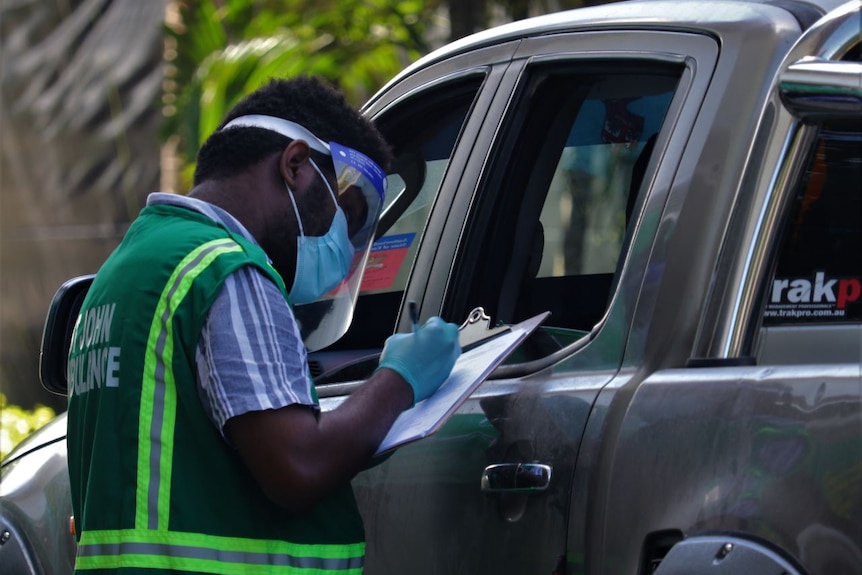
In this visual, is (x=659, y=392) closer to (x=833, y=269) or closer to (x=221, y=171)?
(x=833, y=269)

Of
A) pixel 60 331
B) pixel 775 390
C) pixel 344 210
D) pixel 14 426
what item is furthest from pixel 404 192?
pixel 14 426

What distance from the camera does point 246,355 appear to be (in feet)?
6.93

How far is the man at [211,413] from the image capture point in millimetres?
2111

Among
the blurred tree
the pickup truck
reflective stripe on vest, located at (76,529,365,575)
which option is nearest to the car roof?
the pickup truck

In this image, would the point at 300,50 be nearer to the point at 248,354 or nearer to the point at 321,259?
the point at 321,259

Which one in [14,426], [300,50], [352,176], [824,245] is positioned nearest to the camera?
[824,245]

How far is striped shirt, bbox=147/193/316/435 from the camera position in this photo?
2094mm

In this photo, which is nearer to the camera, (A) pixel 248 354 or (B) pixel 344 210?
(A) pixel 248 354

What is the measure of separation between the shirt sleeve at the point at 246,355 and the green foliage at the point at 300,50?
16.5 feet

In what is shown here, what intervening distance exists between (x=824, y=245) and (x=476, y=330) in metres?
0.68

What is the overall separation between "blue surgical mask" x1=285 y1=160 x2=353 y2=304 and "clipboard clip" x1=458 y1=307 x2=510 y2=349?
0.26m

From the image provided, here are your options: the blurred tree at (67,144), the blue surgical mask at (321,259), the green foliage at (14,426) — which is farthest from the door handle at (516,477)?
the blurred tree at (67,144)

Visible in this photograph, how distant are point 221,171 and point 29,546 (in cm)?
136

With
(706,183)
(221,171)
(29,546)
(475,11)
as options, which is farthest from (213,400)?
(475,11)
